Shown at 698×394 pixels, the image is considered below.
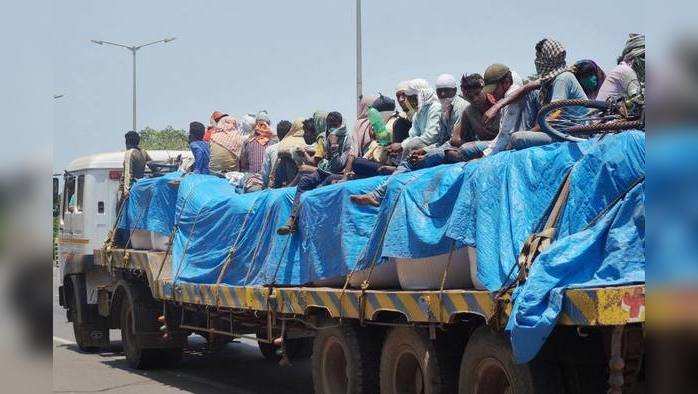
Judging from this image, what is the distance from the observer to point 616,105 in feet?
17.4

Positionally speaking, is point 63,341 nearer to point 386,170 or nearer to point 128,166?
point 128,166

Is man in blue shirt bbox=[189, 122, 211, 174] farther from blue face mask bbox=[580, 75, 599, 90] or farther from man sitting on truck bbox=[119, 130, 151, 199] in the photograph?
blue face mask bbox=[580, 75, 599, 90]

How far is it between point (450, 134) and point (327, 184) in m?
1.41

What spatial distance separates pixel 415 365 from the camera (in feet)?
23.1

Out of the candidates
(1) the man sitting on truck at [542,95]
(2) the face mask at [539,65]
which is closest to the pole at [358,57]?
(1) the man sitting on truck at [542,95]

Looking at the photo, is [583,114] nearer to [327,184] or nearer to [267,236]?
[327,184]

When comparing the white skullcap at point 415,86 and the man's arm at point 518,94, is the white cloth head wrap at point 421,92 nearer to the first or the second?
the white skullcap at point 415,86

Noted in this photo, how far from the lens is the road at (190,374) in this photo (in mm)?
10750

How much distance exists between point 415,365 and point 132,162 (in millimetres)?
7634

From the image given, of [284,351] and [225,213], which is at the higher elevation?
[225,213]

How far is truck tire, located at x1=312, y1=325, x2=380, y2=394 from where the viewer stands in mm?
7613

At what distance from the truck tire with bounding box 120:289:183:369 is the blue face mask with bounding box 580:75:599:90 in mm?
7245
